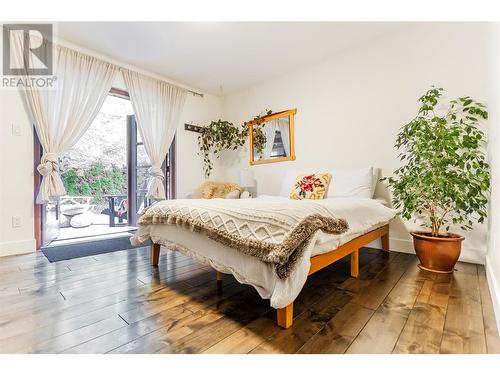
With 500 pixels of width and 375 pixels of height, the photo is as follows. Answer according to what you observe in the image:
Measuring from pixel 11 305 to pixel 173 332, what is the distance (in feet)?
3.54

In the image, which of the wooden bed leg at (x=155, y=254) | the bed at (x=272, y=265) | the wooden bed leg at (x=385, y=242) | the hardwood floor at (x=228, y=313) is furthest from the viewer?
the wooden bed leg at (x=385, y=242)

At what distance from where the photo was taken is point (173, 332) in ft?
3.80

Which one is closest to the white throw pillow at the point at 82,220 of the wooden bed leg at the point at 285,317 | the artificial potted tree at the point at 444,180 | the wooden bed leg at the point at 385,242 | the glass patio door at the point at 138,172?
the glass patio door at the point at 138,172

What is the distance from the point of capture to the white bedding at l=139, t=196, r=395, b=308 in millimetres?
1155

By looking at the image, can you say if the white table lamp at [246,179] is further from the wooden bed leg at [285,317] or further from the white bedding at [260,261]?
the wooden bed leg at [285,317]

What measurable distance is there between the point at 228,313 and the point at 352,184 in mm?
1859

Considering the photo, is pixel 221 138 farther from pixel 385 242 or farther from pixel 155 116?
pixel 385 242

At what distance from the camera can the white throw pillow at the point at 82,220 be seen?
4.15m

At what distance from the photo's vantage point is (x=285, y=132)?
3535mm

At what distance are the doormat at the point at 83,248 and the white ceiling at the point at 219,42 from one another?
2.35 m

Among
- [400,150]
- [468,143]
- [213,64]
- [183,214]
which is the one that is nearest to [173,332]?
[183,214]

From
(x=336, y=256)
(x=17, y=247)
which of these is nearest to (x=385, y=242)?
(x=336, y=256)

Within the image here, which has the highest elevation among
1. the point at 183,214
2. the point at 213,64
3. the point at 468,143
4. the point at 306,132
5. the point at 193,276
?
the point at 213,64
